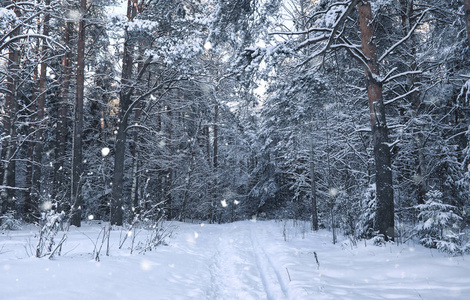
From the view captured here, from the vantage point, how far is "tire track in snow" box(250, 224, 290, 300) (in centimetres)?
457

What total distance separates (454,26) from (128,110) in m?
12.5

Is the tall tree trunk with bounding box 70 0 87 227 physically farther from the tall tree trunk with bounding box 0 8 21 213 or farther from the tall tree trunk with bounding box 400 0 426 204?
the tall tree trunk with bounding box 400 0 426 204

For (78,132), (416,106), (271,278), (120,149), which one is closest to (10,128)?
(78,132)

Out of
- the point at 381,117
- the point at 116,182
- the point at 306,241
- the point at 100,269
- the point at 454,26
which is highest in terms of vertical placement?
the point at 454,26

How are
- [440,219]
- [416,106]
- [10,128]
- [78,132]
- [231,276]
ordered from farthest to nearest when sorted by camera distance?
[10,128]
[78,132]
[416,106]
[440,219]
[231,276]

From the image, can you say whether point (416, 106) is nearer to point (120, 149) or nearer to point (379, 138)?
point (379, 138)

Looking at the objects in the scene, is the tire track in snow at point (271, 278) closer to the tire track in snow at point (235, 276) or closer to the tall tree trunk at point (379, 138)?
the tire track in snow at point (235, 276)

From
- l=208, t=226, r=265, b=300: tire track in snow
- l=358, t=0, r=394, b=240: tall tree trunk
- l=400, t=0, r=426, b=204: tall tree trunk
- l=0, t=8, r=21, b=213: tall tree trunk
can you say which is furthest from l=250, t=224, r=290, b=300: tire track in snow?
l=0, t=8, r=21, b=213: tall tree trunk

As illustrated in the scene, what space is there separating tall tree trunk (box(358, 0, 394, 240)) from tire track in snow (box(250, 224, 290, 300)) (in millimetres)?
3263

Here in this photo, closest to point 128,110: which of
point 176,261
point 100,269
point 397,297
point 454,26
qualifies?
point 176,261

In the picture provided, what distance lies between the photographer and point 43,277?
3420 millimetres

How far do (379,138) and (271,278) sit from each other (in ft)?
16.0

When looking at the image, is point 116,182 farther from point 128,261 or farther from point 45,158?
point 45,158

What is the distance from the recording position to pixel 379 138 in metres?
7.43
